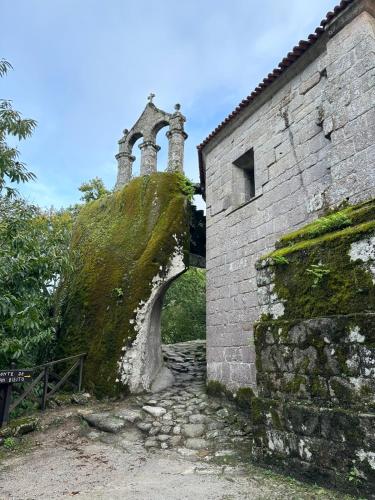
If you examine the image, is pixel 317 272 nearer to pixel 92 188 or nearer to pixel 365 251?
pixel 365 251

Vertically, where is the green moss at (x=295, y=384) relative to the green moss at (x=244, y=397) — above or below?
above

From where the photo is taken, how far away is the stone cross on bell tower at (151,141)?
9164 mm

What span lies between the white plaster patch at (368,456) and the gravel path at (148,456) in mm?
384

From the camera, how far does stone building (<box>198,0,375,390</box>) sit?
4430mm

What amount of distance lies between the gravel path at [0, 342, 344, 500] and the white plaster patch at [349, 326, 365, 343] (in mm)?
1187

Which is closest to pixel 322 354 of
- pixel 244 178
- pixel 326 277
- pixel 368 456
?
pixel 326 277

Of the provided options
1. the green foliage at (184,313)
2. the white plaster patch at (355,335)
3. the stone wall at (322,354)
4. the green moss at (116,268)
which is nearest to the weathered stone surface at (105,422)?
the green moss at (116,268)

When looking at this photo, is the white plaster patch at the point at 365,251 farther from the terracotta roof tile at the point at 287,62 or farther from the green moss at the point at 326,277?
the terracotta roof tile at the point at 287,62

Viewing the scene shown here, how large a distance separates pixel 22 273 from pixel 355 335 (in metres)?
4.90

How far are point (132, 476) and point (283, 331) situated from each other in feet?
6.93

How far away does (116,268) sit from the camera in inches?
291

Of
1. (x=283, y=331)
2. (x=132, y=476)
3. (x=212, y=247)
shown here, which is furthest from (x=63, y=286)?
(x=283, y=331)

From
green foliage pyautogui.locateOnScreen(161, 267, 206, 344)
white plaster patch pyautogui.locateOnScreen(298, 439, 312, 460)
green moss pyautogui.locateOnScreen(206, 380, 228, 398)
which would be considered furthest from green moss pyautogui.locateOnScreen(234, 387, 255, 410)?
green foliage pyautogui.locateOnScreen(161, 267, 206, 344)

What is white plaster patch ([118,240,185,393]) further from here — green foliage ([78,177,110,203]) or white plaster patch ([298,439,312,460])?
green foliage ([78,177,110,203])
